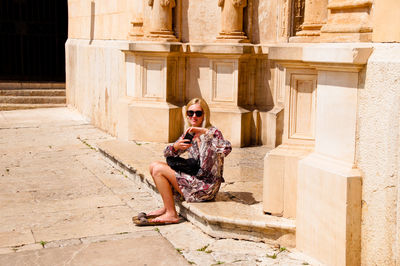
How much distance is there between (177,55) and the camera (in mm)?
8445

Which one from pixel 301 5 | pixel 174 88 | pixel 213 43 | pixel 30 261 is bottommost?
pixel 30 261

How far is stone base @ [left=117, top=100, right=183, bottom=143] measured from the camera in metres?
8.37

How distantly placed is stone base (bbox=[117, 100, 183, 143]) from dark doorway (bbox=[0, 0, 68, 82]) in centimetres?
721

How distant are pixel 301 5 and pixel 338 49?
4365 millimetres

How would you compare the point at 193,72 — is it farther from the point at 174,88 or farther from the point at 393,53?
the point at 393,53

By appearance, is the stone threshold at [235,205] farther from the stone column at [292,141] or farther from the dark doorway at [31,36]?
the dark doorway at [31,36]

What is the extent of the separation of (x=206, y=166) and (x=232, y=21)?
138 inches

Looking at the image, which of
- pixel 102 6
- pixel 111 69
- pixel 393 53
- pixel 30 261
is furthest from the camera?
pixel 102 6

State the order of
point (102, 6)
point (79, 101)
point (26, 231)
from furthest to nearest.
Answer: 1. point (79, 101)
2. point (102, 6)
3. point (26, 231)

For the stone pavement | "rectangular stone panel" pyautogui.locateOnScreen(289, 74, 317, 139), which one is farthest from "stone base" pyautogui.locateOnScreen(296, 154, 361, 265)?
"rectangular stone panel" pyautogui.locateOnScreen(289, 74, 317, 139)

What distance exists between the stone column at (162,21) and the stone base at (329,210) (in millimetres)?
4572

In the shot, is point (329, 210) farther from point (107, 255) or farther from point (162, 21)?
point (162, 21)

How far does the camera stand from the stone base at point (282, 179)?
15.1ft

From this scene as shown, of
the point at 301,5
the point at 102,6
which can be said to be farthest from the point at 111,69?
the point at 301,5
